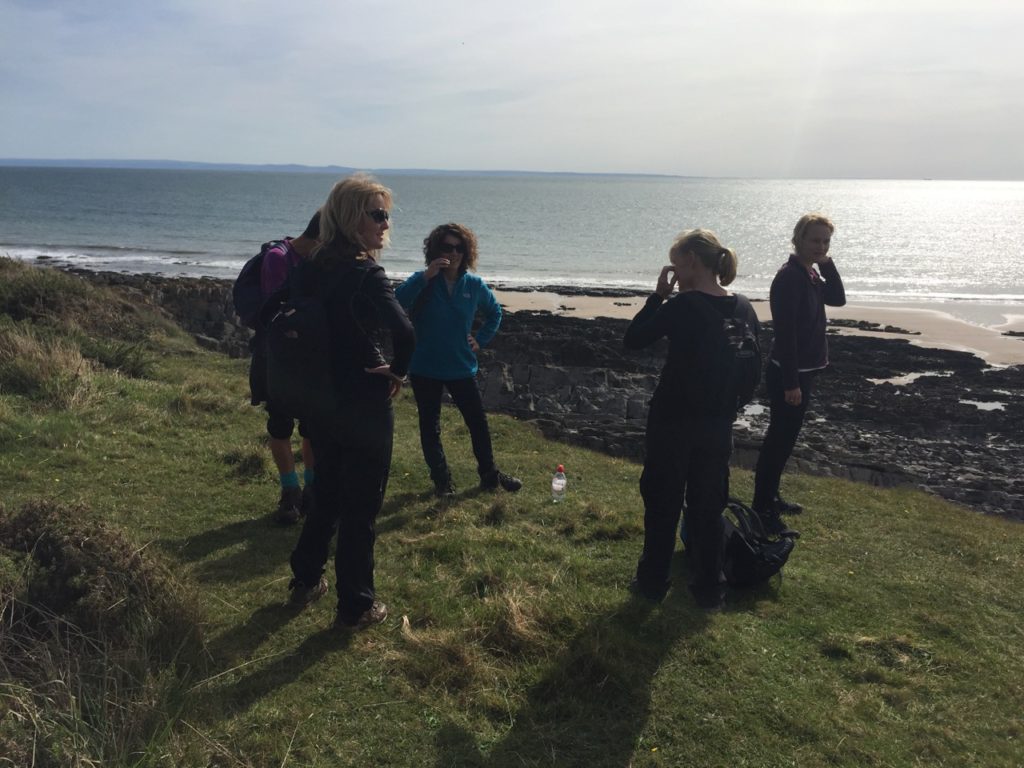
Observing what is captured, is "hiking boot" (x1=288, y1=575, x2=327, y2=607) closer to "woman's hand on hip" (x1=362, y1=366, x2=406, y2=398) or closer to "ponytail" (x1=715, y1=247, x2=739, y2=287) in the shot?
"woman's hand on hip" (x1=362, y1=366, x2=406, y2=398)

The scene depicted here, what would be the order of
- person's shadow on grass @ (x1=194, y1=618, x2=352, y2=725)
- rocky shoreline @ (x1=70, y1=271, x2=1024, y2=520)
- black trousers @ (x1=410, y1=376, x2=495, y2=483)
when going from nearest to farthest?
person's shadow on grass @ (x1=194, y1=618, x2=352, y2=725)
black trousers @ (x1=410, y1=376, x2=495, y2=483)
rocky shoreline @ (x1=70, y1=271, x2=1024, y2=520)

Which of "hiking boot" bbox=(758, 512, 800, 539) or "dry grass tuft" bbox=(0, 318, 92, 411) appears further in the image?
"dry grass tuft" bbox=(0, 318, 92, 411)

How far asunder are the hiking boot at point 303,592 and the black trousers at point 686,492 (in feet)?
6.11

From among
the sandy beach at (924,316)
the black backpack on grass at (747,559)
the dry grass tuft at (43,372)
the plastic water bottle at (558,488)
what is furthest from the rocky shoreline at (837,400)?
the dry grass tuft at (43,372)

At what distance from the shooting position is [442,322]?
5992mm

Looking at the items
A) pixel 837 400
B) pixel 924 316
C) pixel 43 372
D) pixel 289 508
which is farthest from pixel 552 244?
pixel 289 508

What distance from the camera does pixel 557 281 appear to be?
122ft

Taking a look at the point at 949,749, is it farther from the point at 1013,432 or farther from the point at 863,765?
the point at 1013,432

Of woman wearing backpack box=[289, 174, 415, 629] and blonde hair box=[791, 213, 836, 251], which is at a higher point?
blonde hair box=[791, 213, 836, 251]

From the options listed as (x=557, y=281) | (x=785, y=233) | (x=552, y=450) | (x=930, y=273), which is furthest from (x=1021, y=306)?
(x=785, y=233)

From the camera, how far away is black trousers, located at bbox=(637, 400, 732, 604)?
4133 millimetres

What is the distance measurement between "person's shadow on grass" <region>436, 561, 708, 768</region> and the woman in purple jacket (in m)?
2.02

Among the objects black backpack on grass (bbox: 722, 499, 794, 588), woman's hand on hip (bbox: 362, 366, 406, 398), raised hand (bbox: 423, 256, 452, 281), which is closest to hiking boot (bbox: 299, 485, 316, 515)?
woman's hand on hip (bbox: 362, 366, 406, 398)

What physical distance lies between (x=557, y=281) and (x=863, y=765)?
114ft
